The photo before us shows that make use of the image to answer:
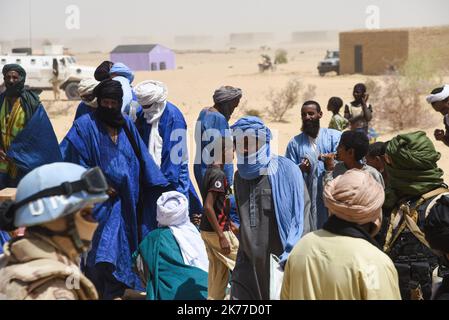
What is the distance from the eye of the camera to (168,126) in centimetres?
684

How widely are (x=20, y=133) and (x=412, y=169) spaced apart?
3477 millimetres

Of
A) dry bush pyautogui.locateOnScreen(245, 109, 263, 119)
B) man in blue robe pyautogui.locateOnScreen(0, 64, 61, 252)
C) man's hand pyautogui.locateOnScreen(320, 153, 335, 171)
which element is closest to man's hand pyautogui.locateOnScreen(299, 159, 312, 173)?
man's hand pyautogui.locateOnScreen(320, 153, 335, 171)

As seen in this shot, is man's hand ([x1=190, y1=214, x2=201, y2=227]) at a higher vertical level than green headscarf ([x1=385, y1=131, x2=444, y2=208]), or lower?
lower

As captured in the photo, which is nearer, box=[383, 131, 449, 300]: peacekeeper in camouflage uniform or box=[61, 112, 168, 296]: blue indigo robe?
box=[383, 131, 449, 300]: peacekeeper in camouflage uniform

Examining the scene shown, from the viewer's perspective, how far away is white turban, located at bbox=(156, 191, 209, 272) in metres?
5.39

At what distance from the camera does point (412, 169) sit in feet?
15.0

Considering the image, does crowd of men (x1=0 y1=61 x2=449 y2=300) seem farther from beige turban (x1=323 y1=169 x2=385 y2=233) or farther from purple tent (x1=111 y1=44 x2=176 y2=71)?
purple tent (x1=111 y1=44 x2=176 y2=71)

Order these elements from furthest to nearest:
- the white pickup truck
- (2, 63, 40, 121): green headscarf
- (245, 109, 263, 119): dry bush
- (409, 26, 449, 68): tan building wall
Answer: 1. (409, 26, 449, 68): tan building wall
2. the white pickup truck
3. (245, 109, 263, 119): dry bush
4. (2, 63, 40, 121): green headscarf

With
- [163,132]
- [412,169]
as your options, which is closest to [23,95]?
[163,132]

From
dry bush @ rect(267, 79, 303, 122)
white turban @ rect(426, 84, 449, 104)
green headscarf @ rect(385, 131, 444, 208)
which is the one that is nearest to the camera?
green headscarf @ rect(385, 131, 444, 208)

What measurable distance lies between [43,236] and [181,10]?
433 ft

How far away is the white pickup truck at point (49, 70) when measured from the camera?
28.0m

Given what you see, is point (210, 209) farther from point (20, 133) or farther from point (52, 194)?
point (52, 194)

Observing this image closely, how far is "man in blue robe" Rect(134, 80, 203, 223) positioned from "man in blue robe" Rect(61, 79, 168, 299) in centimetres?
52
